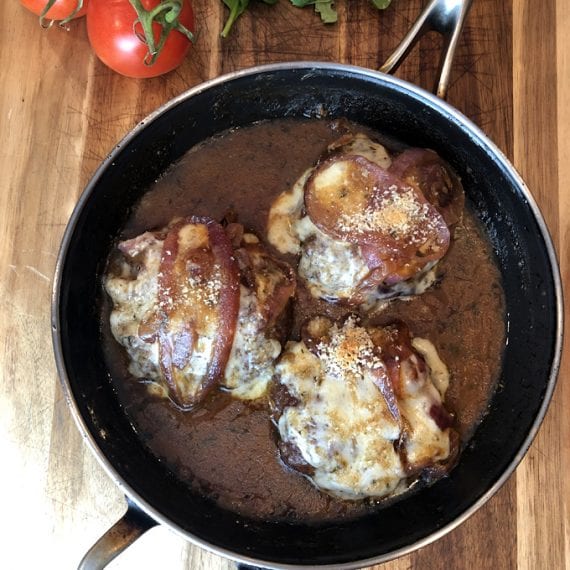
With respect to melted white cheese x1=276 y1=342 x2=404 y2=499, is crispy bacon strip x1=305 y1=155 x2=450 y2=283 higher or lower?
higher

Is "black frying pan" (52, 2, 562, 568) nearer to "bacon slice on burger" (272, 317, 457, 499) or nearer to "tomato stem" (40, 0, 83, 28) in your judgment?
"bacon slice on burger" (272, 317, 457, 499)

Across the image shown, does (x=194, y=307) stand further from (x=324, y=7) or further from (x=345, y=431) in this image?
(x=324, y=7)

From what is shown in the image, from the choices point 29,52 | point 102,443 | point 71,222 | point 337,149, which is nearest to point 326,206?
point 337,149

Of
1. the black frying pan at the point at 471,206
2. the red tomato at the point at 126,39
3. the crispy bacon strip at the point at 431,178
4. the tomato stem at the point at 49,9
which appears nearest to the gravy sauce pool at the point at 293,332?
the black frying pan at the point at 471,206

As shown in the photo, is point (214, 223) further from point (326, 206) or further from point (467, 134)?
point (467, 134)

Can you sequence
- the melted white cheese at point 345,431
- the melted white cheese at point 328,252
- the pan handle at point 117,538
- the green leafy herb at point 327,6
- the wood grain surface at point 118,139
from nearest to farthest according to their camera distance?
1. the pan handle at point 117,538
2. the melted white cheese at point 345,431
3. the melted white cheese at point 328,252
4. the wood grain surface at point 118,139
5. the green leafy herb at point 327,6

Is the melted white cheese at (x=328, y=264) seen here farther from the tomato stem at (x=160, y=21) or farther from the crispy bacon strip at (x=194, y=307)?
the tomato stem at (x=160, y=21)

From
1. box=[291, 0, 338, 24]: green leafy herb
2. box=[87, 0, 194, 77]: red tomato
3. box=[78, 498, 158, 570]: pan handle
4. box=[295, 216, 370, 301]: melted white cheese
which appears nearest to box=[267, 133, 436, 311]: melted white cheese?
box=[295, 216, 370, 301]: melted white cheese
